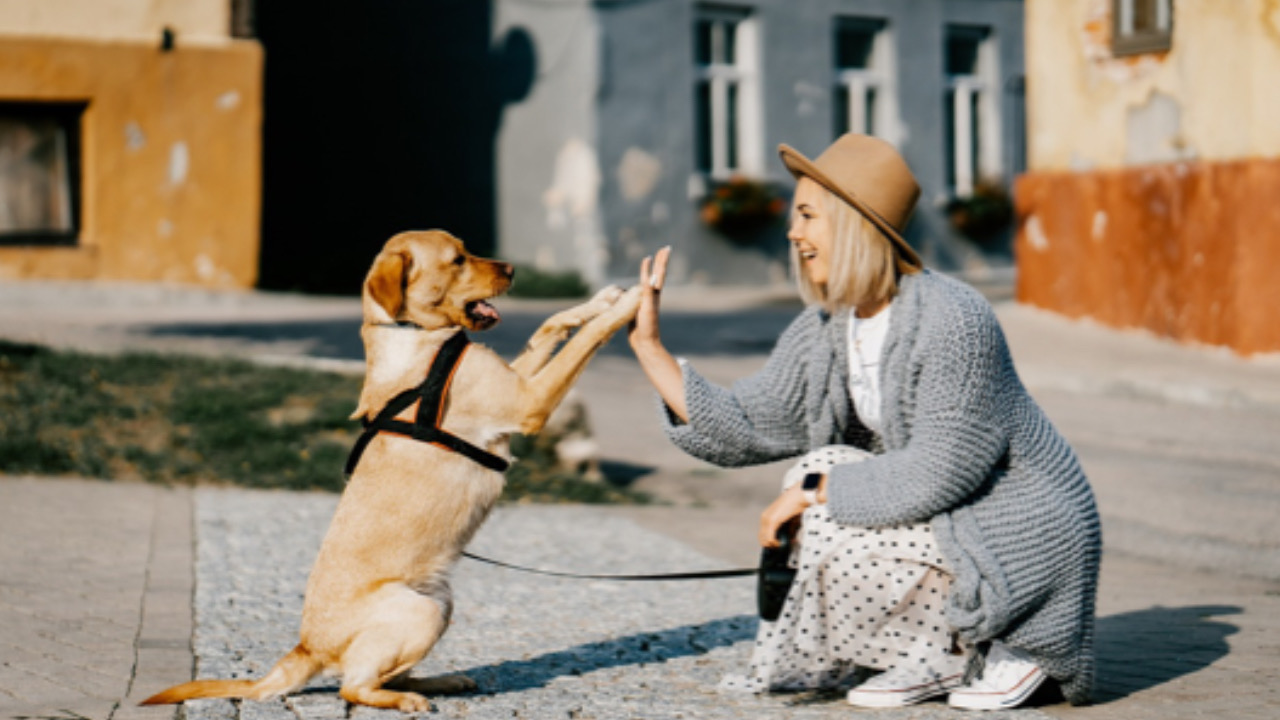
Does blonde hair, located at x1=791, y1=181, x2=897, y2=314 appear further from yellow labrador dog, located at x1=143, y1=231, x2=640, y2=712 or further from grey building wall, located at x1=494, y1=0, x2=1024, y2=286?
grey building wall, located at x1=494, y1=0, x2=1024, y2=286

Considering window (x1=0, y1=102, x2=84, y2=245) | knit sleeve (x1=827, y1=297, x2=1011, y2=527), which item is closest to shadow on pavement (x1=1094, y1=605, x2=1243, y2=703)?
knit sleeve (x1=827, y1=297, x2=1011, y2=527)

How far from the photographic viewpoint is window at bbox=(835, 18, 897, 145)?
22.3m

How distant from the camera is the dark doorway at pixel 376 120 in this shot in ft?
68.7

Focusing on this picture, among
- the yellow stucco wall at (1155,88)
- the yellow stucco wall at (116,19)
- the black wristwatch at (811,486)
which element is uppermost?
the yellow stucco wall at (116,19)

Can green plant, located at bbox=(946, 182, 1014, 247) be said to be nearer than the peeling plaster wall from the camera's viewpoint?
No

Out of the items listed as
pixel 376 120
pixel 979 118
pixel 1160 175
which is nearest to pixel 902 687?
pixel 1160 175

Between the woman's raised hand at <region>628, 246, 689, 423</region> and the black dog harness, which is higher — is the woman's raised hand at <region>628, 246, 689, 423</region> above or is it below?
above

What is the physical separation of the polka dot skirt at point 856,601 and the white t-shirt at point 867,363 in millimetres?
137

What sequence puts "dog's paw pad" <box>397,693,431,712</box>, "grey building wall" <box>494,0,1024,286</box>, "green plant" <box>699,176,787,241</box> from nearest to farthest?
"dog's paw pad" <box>397,693,431,712</box> → "grey building wall" <box>494,0,1024,286</box> → "green plant" <box>699,176,787,241</box>

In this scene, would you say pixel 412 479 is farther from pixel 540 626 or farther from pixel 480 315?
pixel 540 626

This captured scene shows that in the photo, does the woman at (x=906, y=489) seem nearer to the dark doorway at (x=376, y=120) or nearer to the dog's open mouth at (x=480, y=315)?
the dog's open mouth at (x=480, y=315)

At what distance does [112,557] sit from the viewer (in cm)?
653

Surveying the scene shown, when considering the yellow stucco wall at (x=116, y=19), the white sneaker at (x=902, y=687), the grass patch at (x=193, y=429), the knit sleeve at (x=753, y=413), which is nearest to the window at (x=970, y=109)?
the yellow stucco wall at (x=116, y=19)

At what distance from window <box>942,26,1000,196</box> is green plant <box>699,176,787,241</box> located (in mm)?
4024
